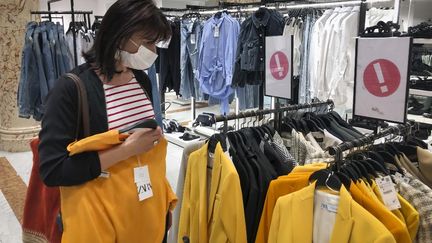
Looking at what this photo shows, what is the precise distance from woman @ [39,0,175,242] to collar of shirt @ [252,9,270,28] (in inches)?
108

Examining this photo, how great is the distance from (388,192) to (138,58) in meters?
1.00

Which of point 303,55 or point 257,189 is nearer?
point 257,189

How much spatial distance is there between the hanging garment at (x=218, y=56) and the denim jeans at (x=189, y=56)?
0.72 ft

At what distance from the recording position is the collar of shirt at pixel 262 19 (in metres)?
3.89

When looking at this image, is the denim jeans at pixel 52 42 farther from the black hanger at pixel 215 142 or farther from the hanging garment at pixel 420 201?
the hanging garment at pixel 420 201

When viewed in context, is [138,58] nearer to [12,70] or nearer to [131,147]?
[131,147]

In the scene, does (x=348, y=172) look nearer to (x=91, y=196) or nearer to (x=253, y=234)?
(x=253, y=234)

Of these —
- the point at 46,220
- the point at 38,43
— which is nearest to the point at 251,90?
the point at 38,43

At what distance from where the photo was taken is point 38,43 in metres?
3.98

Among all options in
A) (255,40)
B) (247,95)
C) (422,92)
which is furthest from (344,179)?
(247,95)

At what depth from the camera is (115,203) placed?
1.22m

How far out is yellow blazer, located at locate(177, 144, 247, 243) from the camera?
4.74 ft

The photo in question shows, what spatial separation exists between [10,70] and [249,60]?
324 centimetres

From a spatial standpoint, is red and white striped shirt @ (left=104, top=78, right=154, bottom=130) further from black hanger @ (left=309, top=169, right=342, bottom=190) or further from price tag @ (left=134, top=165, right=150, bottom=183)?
black hanger @ (left=309, top=169, right=342, bottom=190)
